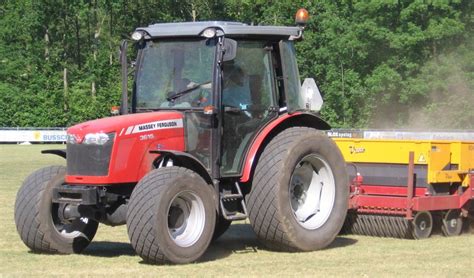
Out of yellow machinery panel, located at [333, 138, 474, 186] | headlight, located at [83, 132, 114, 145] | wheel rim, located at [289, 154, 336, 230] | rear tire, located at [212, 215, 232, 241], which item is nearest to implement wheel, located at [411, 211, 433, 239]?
A: yellow machinery panel, located at [333, 138, 474, 186]

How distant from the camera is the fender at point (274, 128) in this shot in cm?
953

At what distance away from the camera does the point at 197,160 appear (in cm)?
907

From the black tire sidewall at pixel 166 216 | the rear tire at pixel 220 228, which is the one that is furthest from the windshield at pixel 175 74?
the rear tire at pixel 220 228

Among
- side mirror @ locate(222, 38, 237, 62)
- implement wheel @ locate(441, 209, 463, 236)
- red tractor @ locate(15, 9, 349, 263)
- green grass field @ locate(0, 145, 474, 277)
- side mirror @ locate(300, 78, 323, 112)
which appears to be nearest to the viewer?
green grass field @ locate(0, 145, 474, 277)

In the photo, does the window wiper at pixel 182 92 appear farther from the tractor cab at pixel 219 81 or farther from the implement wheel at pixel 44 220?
the implement wheel at pixel 44 220

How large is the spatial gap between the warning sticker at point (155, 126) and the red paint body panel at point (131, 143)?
0.06ft

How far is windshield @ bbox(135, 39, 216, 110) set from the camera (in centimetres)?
948

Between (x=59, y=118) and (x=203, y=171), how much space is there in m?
50.3

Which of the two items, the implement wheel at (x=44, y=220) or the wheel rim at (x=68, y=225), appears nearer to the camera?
the implement wheel at (x=44, y=220)

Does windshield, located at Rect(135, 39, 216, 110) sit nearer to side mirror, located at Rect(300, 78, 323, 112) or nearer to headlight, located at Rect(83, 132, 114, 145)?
headlight, located at Rect(83, 132, 114, 145)

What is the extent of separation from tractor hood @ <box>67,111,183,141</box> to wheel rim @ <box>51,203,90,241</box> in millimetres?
960

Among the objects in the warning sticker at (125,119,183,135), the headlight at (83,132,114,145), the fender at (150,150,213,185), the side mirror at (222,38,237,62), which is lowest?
the fender at (150,150,213,185)

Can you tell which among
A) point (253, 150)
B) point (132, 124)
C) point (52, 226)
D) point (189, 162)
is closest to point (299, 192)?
point (253, 150)

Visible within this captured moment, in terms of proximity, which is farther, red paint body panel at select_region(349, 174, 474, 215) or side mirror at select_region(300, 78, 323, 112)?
red paint body panel at select_region(349, 174, 474, 215)
